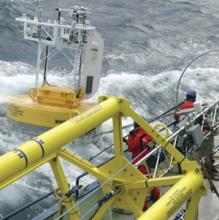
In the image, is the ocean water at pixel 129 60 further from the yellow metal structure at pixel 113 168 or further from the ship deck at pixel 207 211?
the yellow metal structure at pixel 113 168

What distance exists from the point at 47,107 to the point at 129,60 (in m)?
9.65

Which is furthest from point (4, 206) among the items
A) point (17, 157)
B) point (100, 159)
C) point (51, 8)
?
point (51, 8)

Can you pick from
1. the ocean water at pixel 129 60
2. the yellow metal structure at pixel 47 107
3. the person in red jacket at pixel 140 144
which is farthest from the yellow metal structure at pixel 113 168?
the yellow metal structure at pixel 47 107

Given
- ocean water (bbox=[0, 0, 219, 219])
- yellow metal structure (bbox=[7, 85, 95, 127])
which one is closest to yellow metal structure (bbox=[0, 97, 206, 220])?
ocean water (bbox=[0, 0, 219, 219])

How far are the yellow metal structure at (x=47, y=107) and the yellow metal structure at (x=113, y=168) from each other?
27.8 ft

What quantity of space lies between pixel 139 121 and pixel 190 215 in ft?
3.03

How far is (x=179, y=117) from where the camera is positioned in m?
7.46

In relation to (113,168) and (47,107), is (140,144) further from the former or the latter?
(47,107)

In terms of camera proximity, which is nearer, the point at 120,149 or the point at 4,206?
the point at 120,149

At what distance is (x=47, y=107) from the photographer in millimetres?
13781

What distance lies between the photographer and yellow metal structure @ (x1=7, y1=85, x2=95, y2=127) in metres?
13.6

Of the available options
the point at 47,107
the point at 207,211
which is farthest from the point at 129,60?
the point at 207,211

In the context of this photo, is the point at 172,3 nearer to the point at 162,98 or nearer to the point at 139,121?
the point at 162,98

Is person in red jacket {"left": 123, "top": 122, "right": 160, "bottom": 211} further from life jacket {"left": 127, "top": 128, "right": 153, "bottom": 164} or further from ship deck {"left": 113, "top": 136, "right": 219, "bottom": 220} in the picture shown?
ship deck {"left": 113, "top": 136, "right": 219, "bottom": 220}
